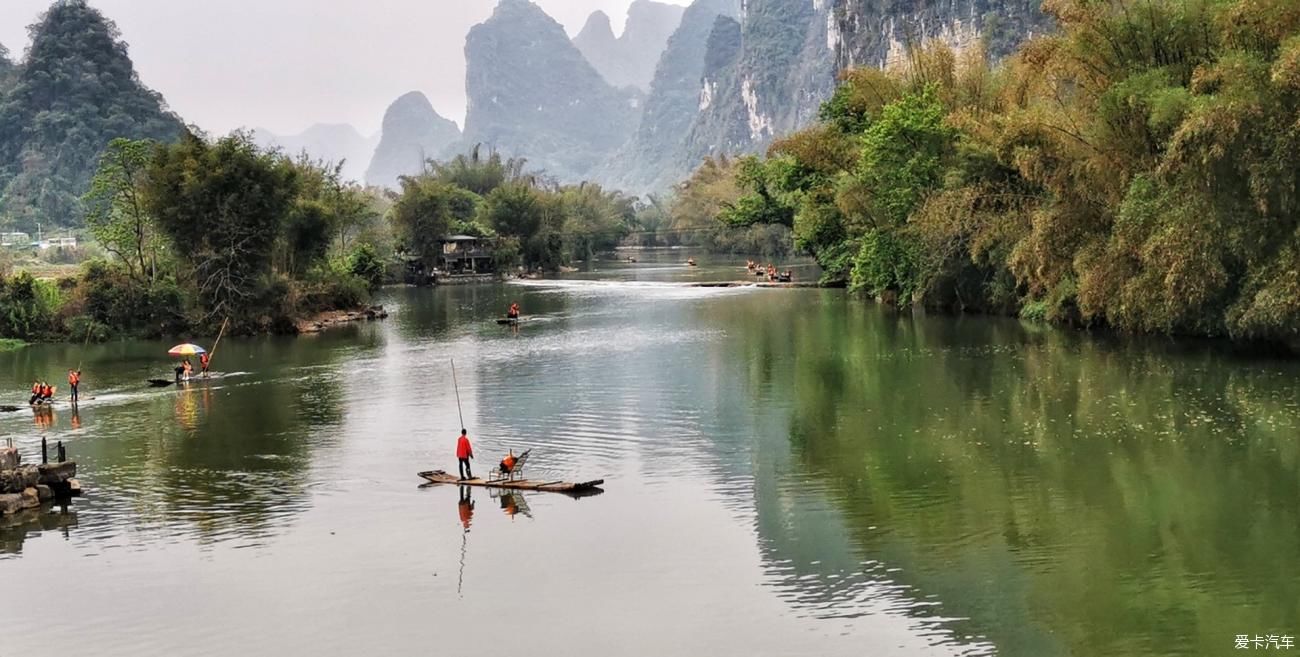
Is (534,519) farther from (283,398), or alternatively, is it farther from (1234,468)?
(283,398)

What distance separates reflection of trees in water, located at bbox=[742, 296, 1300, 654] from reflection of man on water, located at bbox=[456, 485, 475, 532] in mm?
4925

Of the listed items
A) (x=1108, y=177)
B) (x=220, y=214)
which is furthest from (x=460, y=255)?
(x=1108, y=177)

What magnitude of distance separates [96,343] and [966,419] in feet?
137

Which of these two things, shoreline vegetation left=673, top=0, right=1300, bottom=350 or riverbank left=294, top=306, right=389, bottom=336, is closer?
shoreline vegetation left=673, top=0, right=1300, bottom=350

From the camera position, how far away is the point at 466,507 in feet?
68.4

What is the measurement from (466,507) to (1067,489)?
410 inches

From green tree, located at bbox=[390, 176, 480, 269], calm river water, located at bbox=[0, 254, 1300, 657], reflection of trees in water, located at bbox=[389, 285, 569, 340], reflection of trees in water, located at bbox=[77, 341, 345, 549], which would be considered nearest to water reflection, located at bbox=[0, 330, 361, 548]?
reflection of trees in water, located at bbox=[77, 341, 345, 549]

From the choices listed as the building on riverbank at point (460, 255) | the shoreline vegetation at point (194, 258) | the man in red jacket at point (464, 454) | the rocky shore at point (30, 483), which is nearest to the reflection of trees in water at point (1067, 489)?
the man in red jacket at point (464, 454)

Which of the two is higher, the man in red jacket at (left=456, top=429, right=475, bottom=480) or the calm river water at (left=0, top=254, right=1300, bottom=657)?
→ the man in red jacket at (left=456, top=429, right=475, bottom=480)

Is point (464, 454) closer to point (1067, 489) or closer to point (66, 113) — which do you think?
point (1067, 489)

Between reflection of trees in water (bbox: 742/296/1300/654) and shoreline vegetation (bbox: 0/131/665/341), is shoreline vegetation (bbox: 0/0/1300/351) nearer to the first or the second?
shoreline vegetation (bbox: 0/131/665/341)

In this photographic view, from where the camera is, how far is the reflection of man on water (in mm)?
19953

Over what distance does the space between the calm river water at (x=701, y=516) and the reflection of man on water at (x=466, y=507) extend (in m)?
0.18

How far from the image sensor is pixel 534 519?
1983cm
